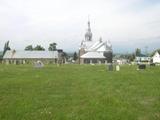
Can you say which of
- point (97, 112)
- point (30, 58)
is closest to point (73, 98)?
point (97, 112)

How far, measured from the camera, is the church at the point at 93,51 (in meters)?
118

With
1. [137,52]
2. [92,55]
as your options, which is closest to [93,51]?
[92,55]

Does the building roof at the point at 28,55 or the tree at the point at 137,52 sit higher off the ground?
the tree at the point at 137,52

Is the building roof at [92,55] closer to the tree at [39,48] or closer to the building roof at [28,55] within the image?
the building roof at [28,55]

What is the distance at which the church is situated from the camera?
11838 centimetres

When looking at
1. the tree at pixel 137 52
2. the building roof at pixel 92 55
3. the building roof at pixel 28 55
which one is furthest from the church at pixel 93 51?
the tree at pixel 137 52

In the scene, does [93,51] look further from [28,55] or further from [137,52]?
[137,52]

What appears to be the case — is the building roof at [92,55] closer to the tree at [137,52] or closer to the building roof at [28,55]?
the building roof at [28,55]

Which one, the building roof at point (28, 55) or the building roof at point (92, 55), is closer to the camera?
the building roof at point (92, 55)

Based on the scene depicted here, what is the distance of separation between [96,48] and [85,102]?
116 meters

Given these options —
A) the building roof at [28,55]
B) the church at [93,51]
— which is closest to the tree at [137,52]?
A: the church at [93,51]

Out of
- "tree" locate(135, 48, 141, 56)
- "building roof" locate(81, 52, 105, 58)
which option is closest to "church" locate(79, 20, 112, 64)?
"building roof" locate(81, 52, 105, 58)

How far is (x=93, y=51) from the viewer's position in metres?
126

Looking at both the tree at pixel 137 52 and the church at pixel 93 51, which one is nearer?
the church at pixel 93 51
